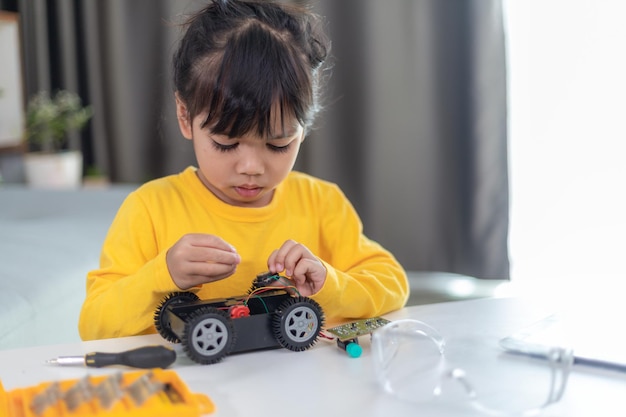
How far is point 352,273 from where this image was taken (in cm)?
100

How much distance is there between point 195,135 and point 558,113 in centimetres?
164

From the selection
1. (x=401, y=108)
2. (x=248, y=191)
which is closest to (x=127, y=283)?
(x=248, y=191)

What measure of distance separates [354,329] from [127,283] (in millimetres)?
288

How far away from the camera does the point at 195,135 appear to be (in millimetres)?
971

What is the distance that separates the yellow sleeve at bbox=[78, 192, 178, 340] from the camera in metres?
0.82

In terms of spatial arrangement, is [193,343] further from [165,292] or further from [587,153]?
[587,153]

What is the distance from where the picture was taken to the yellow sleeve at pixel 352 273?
0.87 metres

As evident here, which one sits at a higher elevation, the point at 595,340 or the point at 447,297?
the point at 595,340

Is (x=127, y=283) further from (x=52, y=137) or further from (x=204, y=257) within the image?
(x=52, y=137)

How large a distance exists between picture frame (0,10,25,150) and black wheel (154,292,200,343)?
2.30 metres

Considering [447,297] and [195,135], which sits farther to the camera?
[447,297]

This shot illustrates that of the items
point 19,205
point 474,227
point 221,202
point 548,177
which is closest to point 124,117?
point 19,205

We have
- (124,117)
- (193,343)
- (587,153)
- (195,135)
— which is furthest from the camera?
(124,117)

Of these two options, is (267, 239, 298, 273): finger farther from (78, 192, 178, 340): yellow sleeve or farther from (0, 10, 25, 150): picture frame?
(0, 10, 25, 150): picture frame
